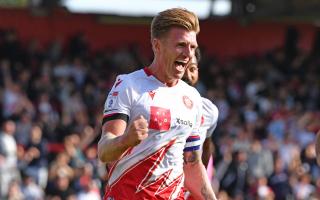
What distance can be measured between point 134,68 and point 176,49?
18619 millimetres

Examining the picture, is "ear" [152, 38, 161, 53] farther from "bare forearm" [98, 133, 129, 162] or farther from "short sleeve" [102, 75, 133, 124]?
"bare forearm" [98, 133, 129, 162]

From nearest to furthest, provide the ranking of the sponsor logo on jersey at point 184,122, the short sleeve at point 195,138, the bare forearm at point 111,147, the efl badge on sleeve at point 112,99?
the bare forearm at point 111,147
the efl badge on sleeve at point 112,99
the sponsor logo on jersey at point 184,122
the short sleeve at point 195,138

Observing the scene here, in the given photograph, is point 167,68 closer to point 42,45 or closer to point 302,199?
point 302,199

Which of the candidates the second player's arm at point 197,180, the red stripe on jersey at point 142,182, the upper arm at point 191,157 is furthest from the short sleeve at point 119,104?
the second player's arm at point 197,180

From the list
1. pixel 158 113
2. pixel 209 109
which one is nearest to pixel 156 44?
pixel 158 113

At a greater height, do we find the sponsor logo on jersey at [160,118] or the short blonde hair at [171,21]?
the short blonde hair at [171,21]

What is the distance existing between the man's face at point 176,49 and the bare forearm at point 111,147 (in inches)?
24.7

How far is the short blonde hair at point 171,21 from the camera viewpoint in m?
5.83

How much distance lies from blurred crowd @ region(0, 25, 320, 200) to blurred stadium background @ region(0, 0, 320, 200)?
0.03 metres

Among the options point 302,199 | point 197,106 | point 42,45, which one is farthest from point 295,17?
point 197,106

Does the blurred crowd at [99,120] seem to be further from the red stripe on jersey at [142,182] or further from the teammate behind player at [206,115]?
the red stripe on jersey at [142,182]

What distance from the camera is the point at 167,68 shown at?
5.95m

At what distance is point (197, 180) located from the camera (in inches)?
263

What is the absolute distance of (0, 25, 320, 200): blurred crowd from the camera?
17.2 meters
